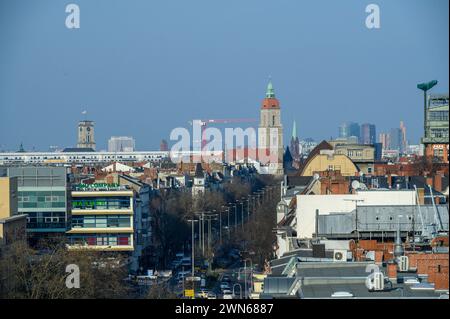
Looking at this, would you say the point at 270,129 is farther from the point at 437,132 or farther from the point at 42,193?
the point at 42,193

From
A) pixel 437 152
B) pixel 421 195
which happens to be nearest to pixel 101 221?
pixel 421 195

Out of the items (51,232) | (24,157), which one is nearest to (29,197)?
(51,232)

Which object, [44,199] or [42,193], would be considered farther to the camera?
[42,193]

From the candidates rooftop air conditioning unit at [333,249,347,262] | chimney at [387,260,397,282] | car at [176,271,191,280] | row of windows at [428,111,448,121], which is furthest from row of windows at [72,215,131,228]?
chimney at [387,260,397,282]

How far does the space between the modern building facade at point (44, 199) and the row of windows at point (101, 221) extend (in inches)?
30.7

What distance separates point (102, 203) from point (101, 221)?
93cm

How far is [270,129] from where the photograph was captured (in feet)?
603

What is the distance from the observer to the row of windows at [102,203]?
164 ft

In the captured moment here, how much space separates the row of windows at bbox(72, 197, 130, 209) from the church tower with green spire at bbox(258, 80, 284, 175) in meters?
116

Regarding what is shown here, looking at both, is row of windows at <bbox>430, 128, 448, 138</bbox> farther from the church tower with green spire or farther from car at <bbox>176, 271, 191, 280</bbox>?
the church tower with green spire

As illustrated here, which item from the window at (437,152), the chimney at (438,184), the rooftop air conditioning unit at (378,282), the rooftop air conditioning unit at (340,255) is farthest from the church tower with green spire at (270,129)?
the rooftop air conditioning unit at (378,282)

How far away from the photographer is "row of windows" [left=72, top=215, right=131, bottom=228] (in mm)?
49312

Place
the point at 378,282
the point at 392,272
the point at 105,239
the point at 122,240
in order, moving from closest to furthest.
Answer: the point at 378,282, the point at 392,272, the point at 105,239, the point at 122,240

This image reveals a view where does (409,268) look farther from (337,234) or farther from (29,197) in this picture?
(29,197)
